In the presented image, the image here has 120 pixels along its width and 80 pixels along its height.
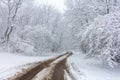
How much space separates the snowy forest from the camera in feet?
54.0

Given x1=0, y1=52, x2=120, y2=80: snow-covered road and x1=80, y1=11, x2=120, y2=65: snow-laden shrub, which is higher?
x1=80, y1=11, x2=120, y2=65: snow-laden shrub

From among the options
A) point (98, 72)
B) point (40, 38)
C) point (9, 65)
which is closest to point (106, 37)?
point (98, 72)

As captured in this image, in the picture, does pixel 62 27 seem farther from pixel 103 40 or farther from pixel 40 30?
pixel 103 40

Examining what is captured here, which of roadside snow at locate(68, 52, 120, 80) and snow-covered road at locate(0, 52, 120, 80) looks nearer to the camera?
snow-covered road at locate(0, 52, 120, 80)

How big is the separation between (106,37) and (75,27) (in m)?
15.0

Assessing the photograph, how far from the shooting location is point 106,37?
17141 millimetres

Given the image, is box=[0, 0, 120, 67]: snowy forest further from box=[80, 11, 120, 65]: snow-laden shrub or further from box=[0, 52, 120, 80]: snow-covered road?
box=[0, 52, 120, 80]: snow-covered road

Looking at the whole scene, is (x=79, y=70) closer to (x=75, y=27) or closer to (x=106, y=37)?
(x=106, y=37)

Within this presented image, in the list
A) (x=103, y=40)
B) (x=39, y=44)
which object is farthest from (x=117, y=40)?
(x=39, y=44)

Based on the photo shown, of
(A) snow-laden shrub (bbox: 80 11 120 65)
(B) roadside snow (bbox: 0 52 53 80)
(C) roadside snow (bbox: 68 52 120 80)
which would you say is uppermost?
(A) snow-laden shrub (bbox: 80 11 120 65)

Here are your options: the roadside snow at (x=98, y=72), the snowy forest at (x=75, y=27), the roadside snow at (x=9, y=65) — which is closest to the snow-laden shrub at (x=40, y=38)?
the snowy forest at (x=75, y=27)

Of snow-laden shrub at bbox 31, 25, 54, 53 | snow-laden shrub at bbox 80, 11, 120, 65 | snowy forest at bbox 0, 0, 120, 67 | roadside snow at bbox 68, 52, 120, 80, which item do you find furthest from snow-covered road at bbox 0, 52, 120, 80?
snow-laden shrub at bbox 31, 25, 54, 53

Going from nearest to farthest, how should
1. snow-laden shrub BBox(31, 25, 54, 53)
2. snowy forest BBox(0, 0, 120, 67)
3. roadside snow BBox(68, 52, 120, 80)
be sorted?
roadside snow BBox(68, 52, 120, 80)
snowy forest BBox(0, 0, 120, 67)
snow-laden shrub BBox(31, 25, 54, 53)

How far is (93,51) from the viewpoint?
19016 mm
